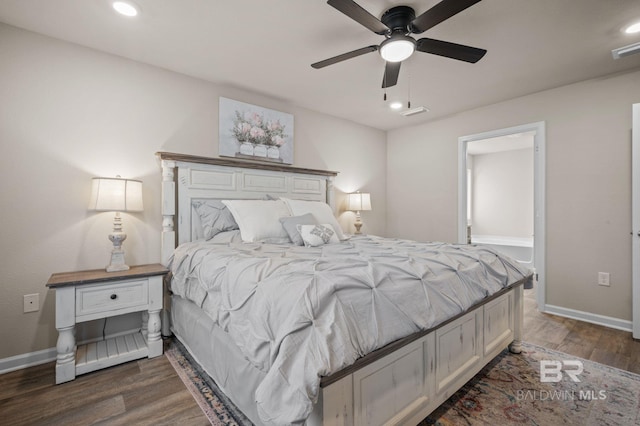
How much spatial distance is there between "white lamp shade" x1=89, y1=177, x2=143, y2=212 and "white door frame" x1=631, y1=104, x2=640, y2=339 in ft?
14.4

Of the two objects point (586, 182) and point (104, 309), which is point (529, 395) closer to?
point (586, 182)

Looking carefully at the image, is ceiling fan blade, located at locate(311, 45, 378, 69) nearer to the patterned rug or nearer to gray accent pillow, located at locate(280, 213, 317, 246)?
gray accent pillow, located at locate(280, 213, 317, 246)

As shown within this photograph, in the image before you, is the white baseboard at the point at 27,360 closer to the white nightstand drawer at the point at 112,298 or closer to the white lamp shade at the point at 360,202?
the white nightstand drawer at the point at 112,298

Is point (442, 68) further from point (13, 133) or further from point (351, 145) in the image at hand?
point (13, 133)

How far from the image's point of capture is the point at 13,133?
2.13 meters

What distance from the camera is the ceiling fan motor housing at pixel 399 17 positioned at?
1.90m

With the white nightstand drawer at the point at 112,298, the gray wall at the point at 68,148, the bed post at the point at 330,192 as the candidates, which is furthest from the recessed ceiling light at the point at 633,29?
the white nightstand drawer at the point at 112,298

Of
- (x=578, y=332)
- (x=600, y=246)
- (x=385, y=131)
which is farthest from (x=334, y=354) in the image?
(x=385, y=131)

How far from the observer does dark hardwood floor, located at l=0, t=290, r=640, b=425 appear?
1.57 m

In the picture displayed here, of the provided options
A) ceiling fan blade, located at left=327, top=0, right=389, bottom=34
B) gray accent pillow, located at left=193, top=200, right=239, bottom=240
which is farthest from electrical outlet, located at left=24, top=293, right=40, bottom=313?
ceiling fan blade, located at left=327, top=0, right=389, bottom=34

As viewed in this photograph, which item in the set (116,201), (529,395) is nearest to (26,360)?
(116,201)

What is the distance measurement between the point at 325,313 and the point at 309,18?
2029mm

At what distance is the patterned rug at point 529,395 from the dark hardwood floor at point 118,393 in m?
0.11

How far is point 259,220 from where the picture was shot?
2.63 m
